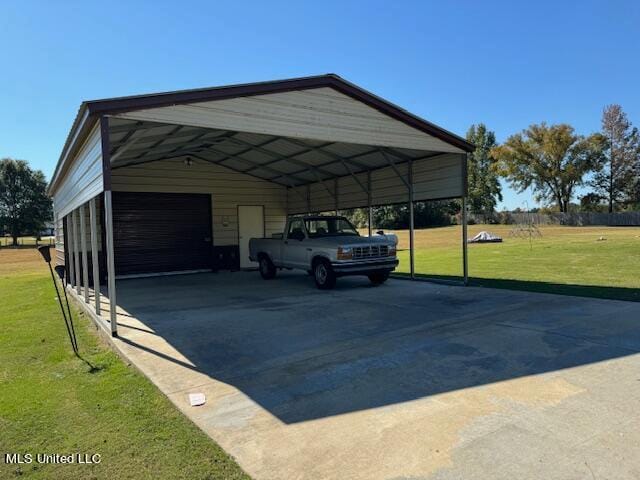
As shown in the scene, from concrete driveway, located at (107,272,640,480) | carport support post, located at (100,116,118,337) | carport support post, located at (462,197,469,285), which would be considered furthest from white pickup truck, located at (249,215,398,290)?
carport support post, located at (100,116,118,337)

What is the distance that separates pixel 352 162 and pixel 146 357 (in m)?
9.37

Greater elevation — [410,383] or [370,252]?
[370,252]

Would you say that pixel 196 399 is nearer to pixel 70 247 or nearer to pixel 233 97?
pixel 233 97

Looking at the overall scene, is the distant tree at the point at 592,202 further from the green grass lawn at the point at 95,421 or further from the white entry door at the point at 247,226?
the green grass lawn at the point at 95,421

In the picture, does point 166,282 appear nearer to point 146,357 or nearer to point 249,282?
point 249,282

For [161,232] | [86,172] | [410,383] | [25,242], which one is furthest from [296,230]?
[25,242]

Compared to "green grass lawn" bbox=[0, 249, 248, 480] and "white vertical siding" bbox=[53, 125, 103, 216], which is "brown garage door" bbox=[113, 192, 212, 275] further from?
"green grass lawn" bbox=[0, 249, 248, 480]

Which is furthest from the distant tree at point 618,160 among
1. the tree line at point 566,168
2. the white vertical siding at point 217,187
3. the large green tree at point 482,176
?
the white vertical siding at point 217,187

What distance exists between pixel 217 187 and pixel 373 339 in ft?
39.2

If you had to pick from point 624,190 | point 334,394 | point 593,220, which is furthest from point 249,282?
point 624,190

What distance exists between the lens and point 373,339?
20.1 ft

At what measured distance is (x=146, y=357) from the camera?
556 cm

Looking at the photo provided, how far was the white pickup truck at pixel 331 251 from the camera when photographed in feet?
35.3

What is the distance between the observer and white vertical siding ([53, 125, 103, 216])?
6916 mm
